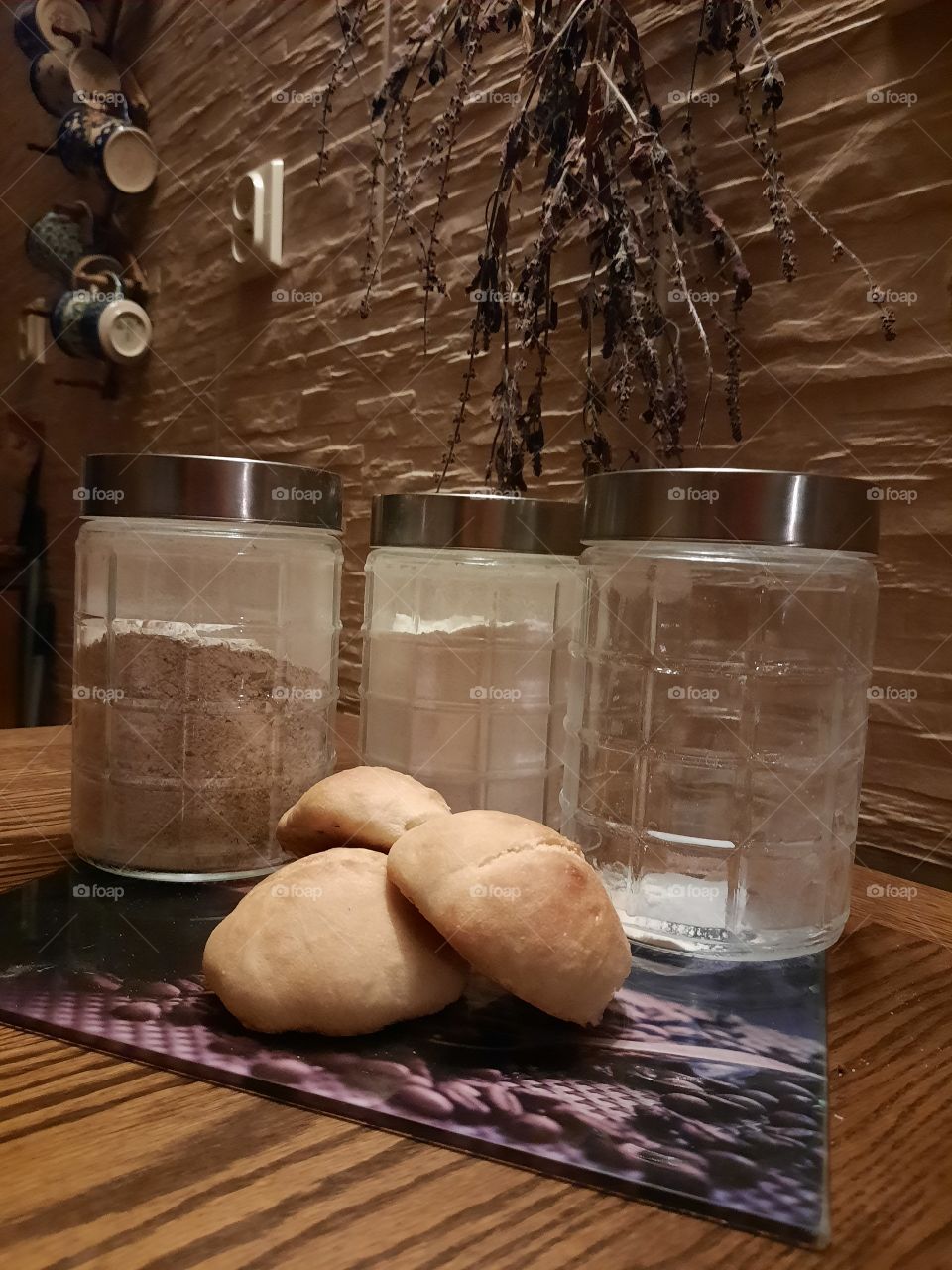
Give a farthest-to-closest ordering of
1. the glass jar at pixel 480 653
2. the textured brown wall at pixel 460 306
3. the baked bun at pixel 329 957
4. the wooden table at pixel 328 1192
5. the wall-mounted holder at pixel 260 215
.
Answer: the wall-mounted holder at pixel 260 215 → the textured brown wall at pixel 460 306 → the glass jar at pixel 480 653 → the baked bun at pixel 329 957 → the wooden table at pixel 328 1192

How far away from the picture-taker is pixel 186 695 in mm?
844

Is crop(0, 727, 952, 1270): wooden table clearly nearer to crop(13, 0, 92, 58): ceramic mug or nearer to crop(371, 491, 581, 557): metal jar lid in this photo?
crop(371, 491, 581, 557): metal jar lid

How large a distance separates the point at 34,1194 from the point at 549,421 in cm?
120

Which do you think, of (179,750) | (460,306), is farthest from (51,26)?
(179,750)

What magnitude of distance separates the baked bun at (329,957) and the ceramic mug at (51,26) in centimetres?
267

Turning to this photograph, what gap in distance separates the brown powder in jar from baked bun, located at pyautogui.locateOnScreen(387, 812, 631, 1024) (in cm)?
29

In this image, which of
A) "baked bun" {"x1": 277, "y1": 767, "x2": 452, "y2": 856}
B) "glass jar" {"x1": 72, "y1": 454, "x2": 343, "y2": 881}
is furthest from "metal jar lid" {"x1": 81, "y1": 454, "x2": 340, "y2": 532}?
"baked bun" {"x1": 277, "y1": 767, "x2": 452, "y2": 856}

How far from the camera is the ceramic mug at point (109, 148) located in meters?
2.46

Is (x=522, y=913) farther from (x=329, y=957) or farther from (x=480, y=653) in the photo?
(x=480, y=653)

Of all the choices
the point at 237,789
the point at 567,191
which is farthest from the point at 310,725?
the point at 567,191

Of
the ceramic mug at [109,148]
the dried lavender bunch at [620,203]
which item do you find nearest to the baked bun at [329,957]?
the dried lavender bunch at [620,203]

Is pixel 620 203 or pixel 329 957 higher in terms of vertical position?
pixel 620 203

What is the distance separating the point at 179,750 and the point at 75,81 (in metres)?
2.37

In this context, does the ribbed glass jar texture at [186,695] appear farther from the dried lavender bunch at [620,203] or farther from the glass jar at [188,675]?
the dried lavender bunch at [620,203]
